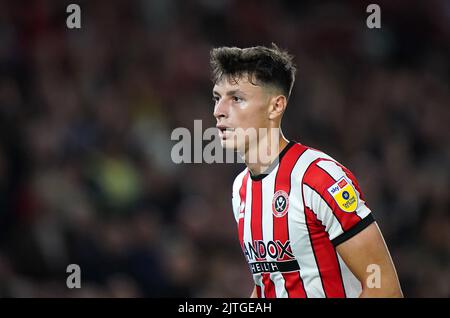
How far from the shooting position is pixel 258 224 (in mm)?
3754

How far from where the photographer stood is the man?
3340 mm

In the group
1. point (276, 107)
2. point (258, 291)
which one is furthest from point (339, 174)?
point (258, 291)

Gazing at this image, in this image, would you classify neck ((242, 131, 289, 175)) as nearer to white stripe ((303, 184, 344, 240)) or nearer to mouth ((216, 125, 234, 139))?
mouth ((216, 125, 234, 139))

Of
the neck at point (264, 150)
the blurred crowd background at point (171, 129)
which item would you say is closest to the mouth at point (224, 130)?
the neck at point (264, 150)

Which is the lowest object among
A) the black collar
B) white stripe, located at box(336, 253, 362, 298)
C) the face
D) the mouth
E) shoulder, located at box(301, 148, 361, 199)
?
white stripe, located at box(336, 253, 362, 298)

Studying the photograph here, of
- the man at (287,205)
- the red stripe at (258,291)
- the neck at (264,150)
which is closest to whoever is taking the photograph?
the man at (287,205)

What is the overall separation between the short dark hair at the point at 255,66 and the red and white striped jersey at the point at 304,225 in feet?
1.13

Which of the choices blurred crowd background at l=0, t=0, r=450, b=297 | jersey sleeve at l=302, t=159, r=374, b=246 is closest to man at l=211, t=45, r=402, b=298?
jersey sleeve at l=302, t=159, r=374, b=246

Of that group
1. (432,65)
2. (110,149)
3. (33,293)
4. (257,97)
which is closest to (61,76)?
(110,149)

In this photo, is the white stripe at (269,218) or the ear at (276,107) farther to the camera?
the ear at (276,107)

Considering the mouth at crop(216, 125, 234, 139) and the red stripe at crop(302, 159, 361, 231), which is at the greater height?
the mouth at crop(216, 125, 234, 139)

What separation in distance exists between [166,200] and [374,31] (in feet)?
11.5

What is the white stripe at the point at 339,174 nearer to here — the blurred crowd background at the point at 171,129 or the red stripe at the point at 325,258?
the red stripe at the point at 325,258

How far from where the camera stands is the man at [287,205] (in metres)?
3.34
